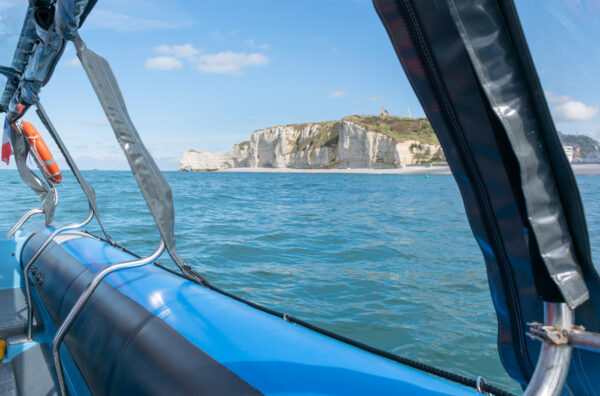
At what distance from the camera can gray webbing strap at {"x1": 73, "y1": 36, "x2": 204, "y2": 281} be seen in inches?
63.9

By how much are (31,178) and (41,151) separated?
0.35 meters

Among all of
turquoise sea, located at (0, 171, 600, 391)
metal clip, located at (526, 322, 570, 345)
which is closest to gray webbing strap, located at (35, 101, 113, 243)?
turquoise sea, located at (0, 171, 600, 391)

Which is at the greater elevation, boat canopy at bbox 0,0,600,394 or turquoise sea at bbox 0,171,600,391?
boat canopy at bbox 0,0,600,394

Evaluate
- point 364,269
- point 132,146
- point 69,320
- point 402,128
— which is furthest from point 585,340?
point 402,128

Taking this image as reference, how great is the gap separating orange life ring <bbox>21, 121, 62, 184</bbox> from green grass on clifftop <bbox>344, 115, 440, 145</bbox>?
45.3 m

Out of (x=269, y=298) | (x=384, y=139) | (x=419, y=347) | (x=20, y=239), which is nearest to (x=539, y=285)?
(x=419, y=347)

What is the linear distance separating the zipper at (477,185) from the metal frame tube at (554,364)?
5.3 inches

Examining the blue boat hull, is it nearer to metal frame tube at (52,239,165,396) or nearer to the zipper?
metal frame tube at (52,239,165,396)

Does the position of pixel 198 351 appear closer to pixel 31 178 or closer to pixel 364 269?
pixel 31 178

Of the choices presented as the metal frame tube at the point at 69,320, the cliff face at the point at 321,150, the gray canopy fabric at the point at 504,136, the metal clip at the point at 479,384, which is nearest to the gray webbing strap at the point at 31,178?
the metal frame tube at the point at 69,320

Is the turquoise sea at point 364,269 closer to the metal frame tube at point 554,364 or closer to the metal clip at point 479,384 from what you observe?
the metal frame tube at point 554,364

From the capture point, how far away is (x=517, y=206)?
0.71 m

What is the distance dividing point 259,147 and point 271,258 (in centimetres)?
6039

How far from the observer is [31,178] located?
433 centimetres
